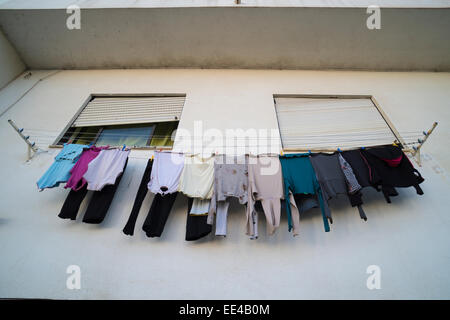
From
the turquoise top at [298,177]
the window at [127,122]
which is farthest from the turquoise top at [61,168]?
the turquoise top at [298,177]

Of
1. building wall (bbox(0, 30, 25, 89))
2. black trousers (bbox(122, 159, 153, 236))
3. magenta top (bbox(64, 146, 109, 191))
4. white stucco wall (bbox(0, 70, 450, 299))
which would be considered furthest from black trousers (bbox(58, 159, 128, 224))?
building wall (bbox(0, 30, 25, 89))

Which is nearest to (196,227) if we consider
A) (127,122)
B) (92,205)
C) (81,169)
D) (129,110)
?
(92,205)

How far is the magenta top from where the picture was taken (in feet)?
9.65

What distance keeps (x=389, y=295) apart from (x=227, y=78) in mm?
4181

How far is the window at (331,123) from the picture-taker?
385cm

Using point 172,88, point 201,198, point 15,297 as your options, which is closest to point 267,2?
point 172,88

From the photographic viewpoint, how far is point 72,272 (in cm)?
269

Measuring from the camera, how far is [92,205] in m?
2.98

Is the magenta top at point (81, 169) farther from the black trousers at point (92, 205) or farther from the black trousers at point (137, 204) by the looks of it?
the black trousers at point (137, 204)

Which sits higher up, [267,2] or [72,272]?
[267,2]

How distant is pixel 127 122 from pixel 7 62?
10.4 feet

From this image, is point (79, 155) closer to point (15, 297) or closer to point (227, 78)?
point (15, 297)

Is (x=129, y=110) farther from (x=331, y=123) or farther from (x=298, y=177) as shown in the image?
(x=331, y=123)

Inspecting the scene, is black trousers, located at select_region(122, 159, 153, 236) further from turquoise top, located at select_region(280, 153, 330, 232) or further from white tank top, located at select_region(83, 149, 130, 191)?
turquoise top, located at select_region(280, 153, 330, 232)
